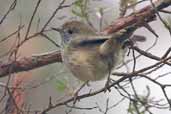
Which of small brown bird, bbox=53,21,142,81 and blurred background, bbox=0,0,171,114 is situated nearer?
small brown bird, bbox=53,21,142,81

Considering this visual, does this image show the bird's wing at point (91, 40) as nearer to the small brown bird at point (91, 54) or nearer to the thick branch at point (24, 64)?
the small brown bird at point (91, 54)

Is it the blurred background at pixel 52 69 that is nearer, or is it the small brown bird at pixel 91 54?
the small brown bird at pixel 91 54

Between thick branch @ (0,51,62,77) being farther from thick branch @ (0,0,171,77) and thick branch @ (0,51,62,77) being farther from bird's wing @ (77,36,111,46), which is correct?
bird's wing @ (77,36,111,46)

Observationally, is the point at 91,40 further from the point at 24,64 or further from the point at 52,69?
the point at 52,69

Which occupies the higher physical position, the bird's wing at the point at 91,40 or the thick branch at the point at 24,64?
the bird's wing at the point at 91,40

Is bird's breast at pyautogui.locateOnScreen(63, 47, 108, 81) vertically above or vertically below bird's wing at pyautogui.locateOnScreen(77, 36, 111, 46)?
below

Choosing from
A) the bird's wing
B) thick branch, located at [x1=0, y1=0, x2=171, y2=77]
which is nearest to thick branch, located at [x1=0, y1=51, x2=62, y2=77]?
thick branch, located at [x1=0, y1=0, x2=171, y2=77]

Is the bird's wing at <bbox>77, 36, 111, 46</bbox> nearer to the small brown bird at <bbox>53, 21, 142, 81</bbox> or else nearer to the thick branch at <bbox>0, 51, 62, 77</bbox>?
the small brown bird at <bbox>53, 21, 142, 81</bbox>

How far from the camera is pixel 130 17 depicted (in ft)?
2.92

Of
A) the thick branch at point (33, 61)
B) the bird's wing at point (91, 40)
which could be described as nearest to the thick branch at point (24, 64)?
the thick branch at point (33, 61)

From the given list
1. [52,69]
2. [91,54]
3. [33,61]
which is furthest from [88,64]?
[52,69]

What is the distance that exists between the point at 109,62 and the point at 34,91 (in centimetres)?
44

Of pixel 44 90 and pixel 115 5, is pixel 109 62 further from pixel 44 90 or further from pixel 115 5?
pixel 44 90

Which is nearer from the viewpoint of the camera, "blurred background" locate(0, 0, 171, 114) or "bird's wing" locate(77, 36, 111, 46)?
"bird's wing" locate(77, 36, 111, 46)
